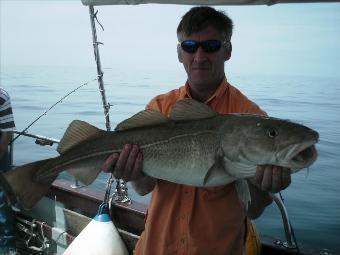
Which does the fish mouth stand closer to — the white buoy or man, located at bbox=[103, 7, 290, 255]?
man, located at bbox=[103, 7, 290, 255]

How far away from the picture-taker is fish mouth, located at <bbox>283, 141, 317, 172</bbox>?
2.49m

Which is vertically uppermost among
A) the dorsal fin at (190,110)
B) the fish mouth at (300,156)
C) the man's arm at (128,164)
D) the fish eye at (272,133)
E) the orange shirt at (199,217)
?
the dorsal fin at (190,110)

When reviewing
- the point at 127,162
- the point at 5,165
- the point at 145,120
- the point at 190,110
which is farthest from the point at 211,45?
the point at 5,165

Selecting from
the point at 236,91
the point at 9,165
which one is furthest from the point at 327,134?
the point at 236,91

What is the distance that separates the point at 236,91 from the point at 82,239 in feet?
8.16

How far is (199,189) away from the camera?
298 centimetres

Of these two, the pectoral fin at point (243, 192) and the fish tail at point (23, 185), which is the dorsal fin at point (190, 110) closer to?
the pectoral fin at point (243, 192)

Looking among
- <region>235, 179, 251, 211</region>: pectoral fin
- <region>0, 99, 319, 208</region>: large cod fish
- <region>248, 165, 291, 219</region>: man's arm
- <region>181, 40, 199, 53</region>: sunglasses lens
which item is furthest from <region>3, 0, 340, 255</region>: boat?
<region>248, 165, 291, 219</region>: man's arm

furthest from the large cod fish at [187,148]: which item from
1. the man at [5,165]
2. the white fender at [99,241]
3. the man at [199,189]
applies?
A: the man at [5,165]

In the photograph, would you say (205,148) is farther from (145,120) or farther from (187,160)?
(145,120)

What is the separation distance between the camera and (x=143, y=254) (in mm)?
3146

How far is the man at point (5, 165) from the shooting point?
5074mm

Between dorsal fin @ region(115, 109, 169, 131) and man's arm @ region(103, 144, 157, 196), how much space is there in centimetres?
17

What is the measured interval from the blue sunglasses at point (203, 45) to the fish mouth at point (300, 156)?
3.22 ft
